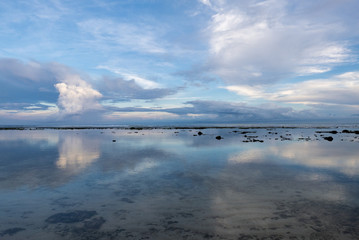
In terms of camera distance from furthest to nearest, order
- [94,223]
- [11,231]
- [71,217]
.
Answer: [71,217] → [94,223] → [11,231]

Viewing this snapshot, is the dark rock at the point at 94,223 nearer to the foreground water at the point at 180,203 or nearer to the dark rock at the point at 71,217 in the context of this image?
the foreground water at the point at 180,203

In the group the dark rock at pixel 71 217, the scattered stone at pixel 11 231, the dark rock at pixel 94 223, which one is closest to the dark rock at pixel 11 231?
the scattered stone at pixel 11 231

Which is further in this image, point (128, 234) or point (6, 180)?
point (6, 180)

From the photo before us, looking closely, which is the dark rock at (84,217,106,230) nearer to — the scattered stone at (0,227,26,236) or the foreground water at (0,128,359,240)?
the foreground water at (0,128,359,240)

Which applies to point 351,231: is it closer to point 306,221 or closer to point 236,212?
point 306,221

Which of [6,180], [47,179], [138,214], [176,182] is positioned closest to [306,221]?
[138,214]

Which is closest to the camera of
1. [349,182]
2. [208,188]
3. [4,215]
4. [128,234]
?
[128,234]

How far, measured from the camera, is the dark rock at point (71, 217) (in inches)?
349

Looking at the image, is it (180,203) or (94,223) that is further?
(180,203)

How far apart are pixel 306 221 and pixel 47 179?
1514 centimetres

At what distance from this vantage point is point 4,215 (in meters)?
9.30

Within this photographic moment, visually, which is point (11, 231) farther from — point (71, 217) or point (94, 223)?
point (94, 223)

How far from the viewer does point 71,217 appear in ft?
30.0

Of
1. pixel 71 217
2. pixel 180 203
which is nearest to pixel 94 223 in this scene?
pixel 71 217
